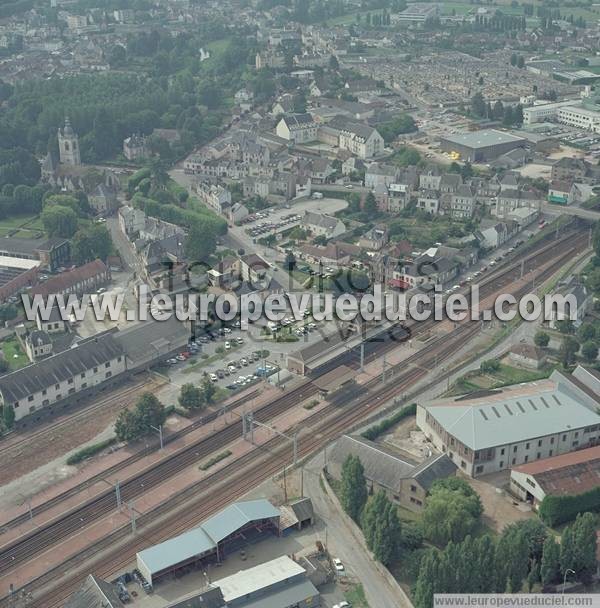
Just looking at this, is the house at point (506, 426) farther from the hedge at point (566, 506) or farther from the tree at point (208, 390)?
the tree at point (208, 390)

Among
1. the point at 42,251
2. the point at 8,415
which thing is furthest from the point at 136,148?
the point at 8,415

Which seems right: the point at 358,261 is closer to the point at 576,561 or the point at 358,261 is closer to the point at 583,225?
the point at 583,225

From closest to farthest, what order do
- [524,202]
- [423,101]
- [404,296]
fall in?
[404,296], [524,202], [423,101]

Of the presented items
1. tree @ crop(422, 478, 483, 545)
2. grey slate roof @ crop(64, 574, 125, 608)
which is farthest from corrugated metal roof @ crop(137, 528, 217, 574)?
tree @ crop(422, 478, 483, 545)

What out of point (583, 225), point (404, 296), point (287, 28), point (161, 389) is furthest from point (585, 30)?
point (161, 389)

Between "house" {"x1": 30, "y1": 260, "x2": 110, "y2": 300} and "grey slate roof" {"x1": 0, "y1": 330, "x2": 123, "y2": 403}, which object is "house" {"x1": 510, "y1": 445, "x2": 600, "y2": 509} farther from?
"house" {"x1": 30, "y1": 260, "x2": 110, "y2": 300}

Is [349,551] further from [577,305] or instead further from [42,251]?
[42,251]

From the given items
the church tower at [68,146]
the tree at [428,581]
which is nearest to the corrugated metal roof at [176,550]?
the tree at [428,581]
